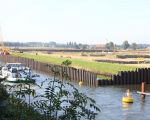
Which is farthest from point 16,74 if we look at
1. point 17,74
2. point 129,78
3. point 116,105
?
point 129,78

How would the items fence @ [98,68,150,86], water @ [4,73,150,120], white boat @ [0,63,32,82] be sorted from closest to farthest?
white boat @ [0,63,32,82] < water @ [4,73,150,120] < fence @ [98,68,150,86]

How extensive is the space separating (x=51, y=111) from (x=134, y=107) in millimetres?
26396

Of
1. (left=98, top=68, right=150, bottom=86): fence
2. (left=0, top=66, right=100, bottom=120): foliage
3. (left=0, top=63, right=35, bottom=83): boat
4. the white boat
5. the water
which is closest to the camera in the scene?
(left=0, top=66, right=100, bottom=120): foliage

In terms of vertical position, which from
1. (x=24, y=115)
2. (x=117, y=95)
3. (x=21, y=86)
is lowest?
(x=117, y=95)

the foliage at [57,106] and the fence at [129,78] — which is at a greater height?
the foliage at [57,106]

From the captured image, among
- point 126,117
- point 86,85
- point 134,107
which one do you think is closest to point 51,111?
point 126,117

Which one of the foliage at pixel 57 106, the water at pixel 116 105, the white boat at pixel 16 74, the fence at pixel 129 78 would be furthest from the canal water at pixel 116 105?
the foliage at pixel 57 106

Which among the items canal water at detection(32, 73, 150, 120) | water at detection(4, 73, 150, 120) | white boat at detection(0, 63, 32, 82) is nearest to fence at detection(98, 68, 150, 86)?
canal water at detection(32, 73, 150, 120)

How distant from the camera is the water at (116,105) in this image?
3023cm

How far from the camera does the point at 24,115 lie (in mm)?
9281

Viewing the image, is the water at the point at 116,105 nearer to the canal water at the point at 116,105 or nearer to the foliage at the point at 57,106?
the canal water at the point at 116,105

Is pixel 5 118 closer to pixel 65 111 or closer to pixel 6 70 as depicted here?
pixel 65 111

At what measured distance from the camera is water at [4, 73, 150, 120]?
3023 centimetres

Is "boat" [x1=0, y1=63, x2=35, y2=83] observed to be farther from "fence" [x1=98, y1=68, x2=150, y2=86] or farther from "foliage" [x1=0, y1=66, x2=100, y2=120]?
"fence" [x1=98, y1=68, x2=150, y2=86]
